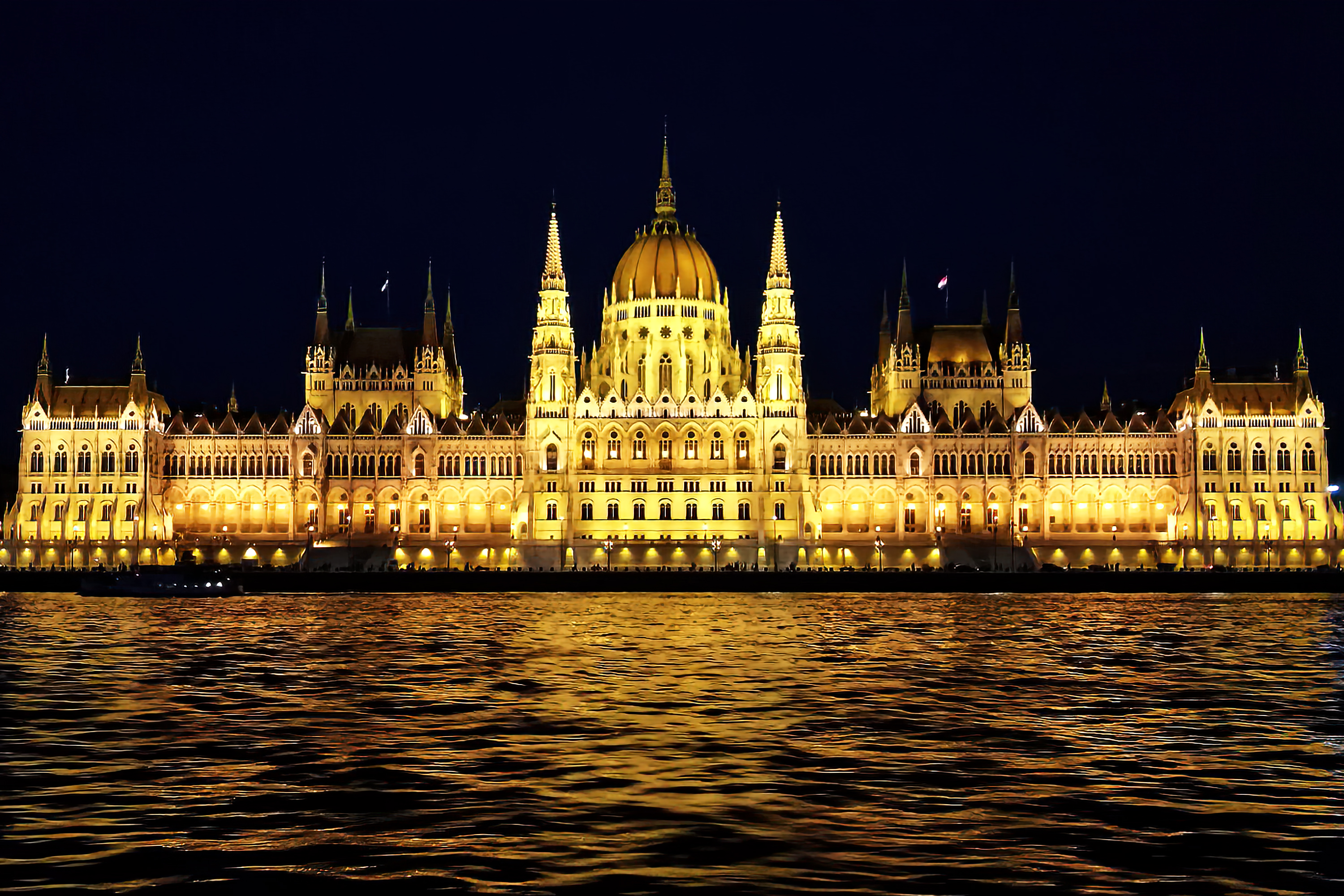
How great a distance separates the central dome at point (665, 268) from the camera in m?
138

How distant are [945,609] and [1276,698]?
131 feet

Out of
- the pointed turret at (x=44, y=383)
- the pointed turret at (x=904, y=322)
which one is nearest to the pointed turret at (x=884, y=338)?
the pointed turret at (x=904, y=322)

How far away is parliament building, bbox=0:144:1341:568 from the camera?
121 meters

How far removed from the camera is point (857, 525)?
128250 mm

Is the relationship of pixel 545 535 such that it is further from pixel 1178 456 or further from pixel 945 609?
pixel 1178 456

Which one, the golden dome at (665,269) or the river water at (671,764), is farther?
the golden dome at (665,269)

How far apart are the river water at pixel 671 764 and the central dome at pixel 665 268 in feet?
262

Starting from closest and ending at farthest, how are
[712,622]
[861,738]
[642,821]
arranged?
[642,821], [861,738], [712,622]

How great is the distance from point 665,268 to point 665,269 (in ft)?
0.20

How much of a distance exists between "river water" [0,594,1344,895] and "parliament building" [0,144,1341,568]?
2385 inches

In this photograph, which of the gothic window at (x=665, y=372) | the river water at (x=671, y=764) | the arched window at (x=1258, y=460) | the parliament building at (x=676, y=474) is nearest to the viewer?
the river water at (x=671, y=764)

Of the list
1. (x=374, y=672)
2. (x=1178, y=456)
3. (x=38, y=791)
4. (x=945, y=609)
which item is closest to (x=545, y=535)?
(x=945, y=609)

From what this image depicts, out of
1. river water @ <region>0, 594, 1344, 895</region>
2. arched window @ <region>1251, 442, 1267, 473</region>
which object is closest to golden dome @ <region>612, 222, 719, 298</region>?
arched window @ <region>1251, 442, 1267, 473</region>

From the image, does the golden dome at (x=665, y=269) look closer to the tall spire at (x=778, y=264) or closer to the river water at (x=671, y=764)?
the tall spire at (x=778, y=264)
